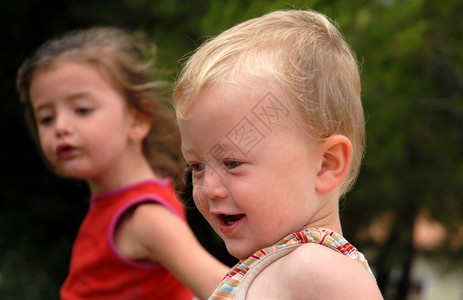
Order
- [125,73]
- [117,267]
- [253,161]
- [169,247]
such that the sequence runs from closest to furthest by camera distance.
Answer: [253,161], [169,247], [117,267], [125,73]

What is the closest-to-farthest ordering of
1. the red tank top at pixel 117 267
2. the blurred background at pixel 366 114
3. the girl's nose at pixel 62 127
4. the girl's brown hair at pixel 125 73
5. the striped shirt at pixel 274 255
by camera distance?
the striped shirt at pixel 274 255
the red tank top at pixel 117 267
the girl's nose at pixel 62 127
the girl's brown hair at pixel 125 73
the blurred background at pixel 366 114

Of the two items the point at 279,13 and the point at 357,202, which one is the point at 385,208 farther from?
the point at 279,13

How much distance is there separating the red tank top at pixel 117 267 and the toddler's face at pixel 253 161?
1.09 meters

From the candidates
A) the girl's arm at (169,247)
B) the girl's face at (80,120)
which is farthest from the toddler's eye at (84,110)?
the girl's arm at (169,247)

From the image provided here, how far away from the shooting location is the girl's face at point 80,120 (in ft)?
8.24

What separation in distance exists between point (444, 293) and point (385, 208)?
10764 millimetres

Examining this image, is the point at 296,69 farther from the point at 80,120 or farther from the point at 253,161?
the point at 80,120

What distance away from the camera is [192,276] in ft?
7.06

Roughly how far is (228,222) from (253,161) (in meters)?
0.15

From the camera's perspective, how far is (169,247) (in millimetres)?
2217

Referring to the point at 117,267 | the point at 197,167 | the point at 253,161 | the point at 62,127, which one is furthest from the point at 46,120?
the point at 253,161

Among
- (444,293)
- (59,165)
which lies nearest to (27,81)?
(59,165)

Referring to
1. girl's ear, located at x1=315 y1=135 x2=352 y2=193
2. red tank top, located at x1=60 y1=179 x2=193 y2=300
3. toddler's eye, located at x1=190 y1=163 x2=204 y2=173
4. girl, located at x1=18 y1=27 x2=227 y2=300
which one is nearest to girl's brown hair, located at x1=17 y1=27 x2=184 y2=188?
girl, located at x1=18 y1=27 x2=227 y2=300

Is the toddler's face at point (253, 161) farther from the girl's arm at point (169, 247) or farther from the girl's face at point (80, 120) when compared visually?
the girl's face at point (80, 120)
